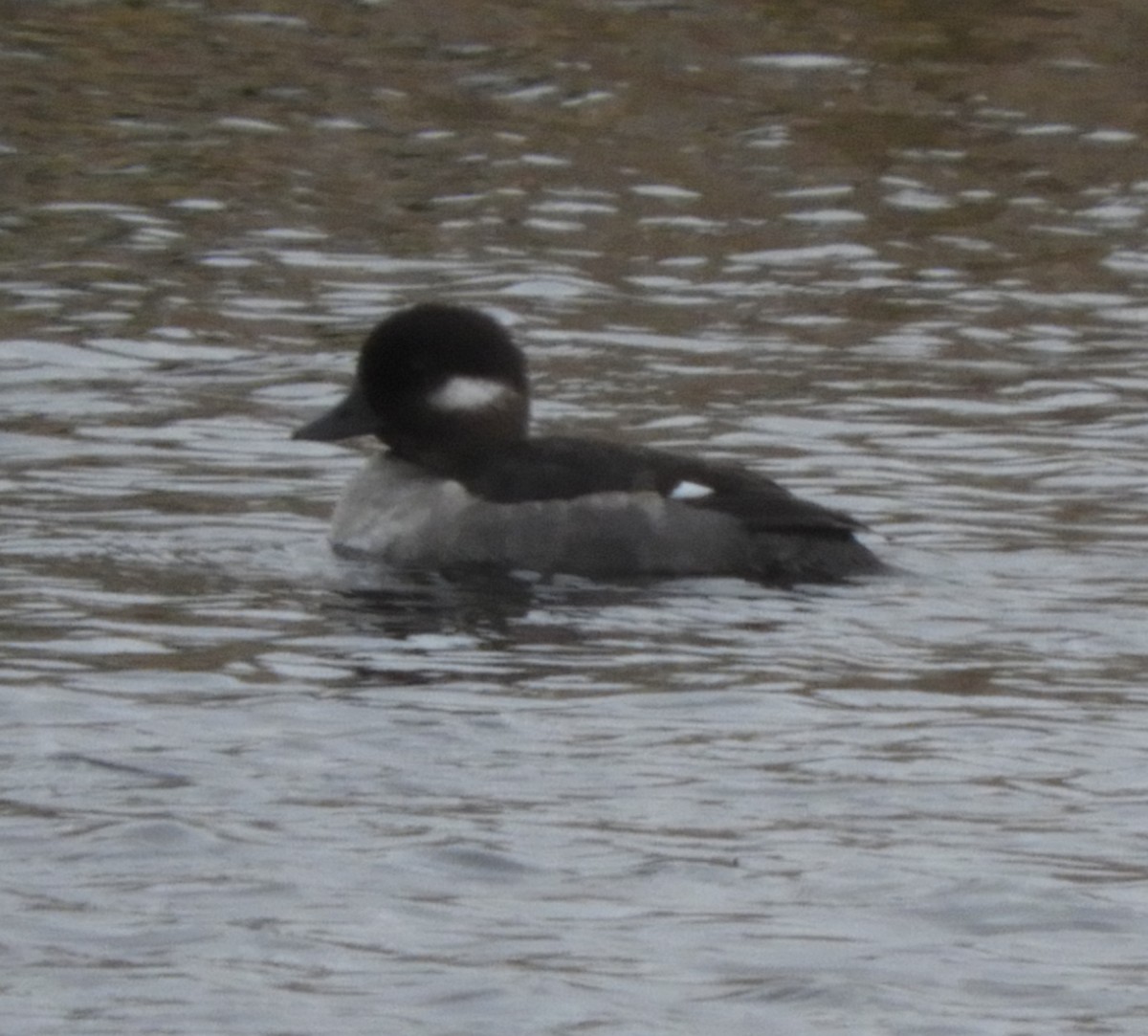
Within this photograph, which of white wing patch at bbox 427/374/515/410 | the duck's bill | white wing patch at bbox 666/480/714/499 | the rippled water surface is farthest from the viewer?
the duck's bill

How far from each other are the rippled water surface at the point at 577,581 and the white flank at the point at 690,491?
360 mm

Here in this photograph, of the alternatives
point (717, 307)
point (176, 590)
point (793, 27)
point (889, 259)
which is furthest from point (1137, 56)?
point (176, 590)

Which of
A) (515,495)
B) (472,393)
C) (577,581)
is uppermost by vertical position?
(472,393)

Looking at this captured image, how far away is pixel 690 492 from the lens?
36.9 feet

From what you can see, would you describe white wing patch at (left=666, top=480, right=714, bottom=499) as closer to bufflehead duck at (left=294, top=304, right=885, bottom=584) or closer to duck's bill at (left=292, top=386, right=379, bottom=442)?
Answer: bufflehead duck at (left=294, top=304, right=885, bottom=584)

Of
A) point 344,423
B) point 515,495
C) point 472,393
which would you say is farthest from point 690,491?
point 344,423

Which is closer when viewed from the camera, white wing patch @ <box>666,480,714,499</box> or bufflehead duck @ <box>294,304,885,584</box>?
bufflehead duck @ <box>294,304,885,584</box>

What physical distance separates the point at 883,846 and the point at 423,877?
1.09 meters

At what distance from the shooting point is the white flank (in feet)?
36.9

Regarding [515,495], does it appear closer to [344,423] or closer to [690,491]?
[690,491]

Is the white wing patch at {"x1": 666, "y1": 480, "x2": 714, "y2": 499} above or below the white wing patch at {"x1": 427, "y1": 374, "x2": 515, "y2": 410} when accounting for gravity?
below

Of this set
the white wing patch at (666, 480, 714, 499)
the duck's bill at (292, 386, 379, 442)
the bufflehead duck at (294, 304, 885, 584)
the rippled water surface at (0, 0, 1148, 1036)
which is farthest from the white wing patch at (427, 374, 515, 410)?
the white wing patch at (666, 480, 714, 499)

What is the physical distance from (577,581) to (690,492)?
0.48 m

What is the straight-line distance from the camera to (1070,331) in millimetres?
15875
